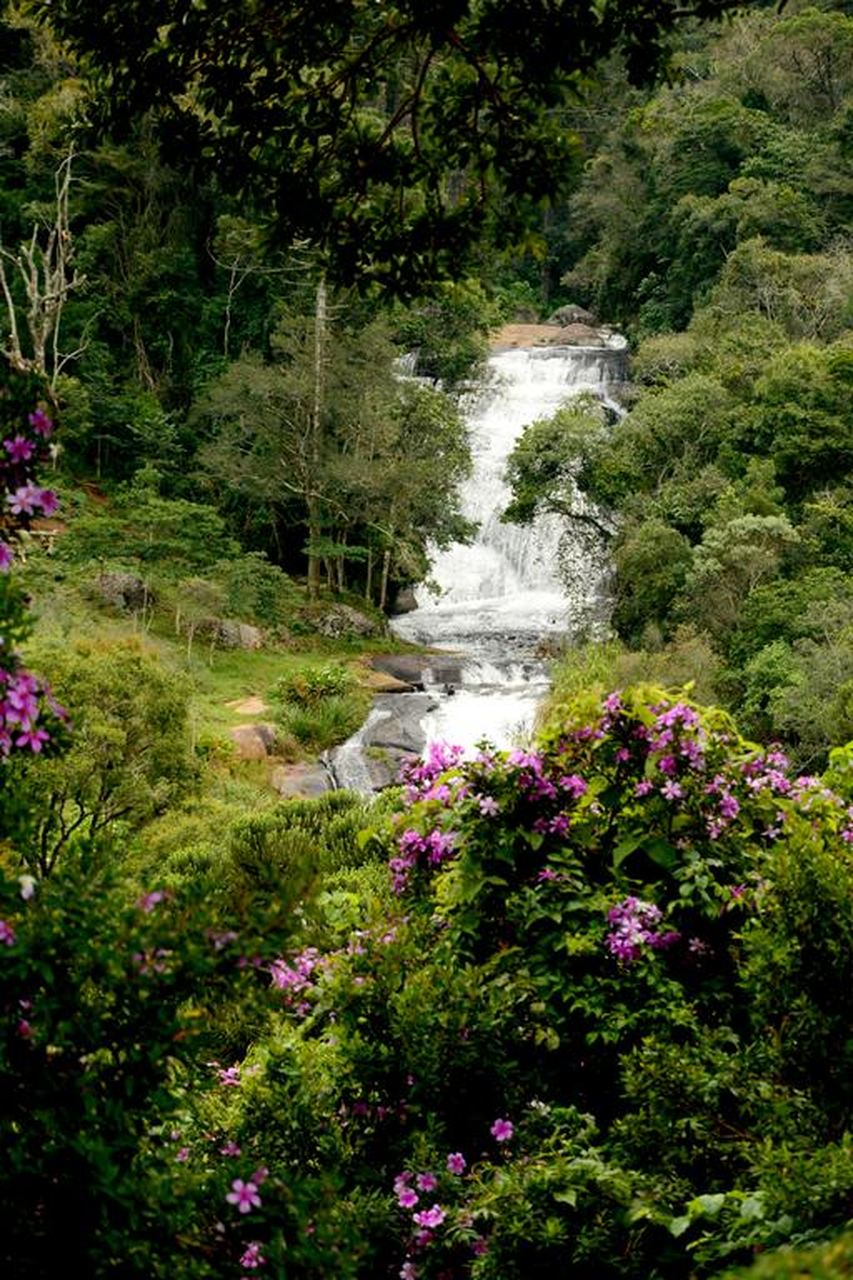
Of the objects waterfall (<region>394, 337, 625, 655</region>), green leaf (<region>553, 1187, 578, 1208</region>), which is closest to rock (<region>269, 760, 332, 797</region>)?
waterfall (<region>394, 337, 625, 655</region>)

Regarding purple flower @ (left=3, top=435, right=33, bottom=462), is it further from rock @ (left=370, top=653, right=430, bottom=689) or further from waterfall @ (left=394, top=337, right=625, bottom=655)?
waterfall @ (left=394, top=337, right=625, bottom=655)

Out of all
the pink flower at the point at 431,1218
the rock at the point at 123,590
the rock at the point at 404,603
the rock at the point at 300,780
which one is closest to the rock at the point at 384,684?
the rock at the point at 300,780

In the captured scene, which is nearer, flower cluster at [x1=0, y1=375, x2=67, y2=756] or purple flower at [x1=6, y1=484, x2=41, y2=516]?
flower cluster at [x1=0, y1=375, x2=67, y2=756]

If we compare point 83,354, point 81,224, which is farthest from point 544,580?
point 81,224

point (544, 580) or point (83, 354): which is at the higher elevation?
point (83, 354)

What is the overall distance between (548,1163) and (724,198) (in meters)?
27.9

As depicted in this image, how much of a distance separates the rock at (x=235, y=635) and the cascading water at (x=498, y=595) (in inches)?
120

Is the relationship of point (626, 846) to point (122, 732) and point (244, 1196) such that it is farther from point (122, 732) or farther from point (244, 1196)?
point (122, 732)

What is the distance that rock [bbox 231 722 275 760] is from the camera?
13.8 meters

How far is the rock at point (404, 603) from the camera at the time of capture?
73.9ft

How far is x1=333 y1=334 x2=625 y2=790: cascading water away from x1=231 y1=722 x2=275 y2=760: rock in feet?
3.02

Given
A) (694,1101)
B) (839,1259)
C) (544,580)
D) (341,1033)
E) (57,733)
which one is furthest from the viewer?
(544,580)

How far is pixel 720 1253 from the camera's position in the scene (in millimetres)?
2072

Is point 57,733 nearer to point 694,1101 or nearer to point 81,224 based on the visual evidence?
point 694,1101
